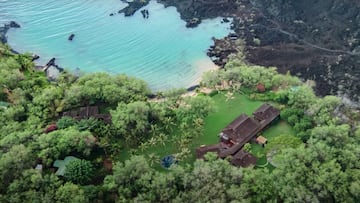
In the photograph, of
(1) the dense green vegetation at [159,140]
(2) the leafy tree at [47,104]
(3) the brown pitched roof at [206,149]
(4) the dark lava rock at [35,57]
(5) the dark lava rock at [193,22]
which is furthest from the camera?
(5) the dark lava rock at [193,22]

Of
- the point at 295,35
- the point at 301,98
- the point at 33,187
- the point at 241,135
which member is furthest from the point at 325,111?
the point at 33,187

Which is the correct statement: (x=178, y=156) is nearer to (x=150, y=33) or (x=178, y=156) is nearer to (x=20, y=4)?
(x=150, y=33)

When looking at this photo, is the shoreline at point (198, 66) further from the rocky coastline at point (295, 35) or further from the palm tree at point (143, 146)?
the palm tree at point (143, 146)

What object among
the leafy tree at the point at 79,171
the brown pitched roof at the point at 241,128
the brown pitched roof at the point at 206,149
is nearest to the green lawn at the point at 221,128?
the brown pitched roof at the point at 206,149

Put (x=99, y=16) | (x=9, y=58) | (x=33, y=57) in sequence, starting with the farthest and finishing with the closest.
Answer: (x=99, y=16)
(x=33, y=57)
(x=9, y=58)

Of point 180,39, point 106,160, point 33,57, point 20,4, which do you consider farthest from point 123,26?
point 106,160

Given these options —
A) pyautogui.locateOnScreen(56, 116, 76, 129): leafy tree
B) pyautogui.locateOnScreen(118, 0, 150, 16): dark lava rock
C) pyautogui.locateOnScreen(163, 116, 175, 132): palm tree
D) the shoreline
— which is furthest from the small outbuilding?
pyautogui.locateOnScreen(118, 0, 150, 16): dark lava rock

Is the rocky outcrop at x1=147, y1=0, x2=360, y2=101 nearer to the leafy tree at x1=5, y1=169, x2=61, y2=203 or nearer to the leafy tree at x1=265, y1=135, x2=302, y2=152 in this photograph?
the leafy tree at x1=265, y1=135, x2=302, y2=152
